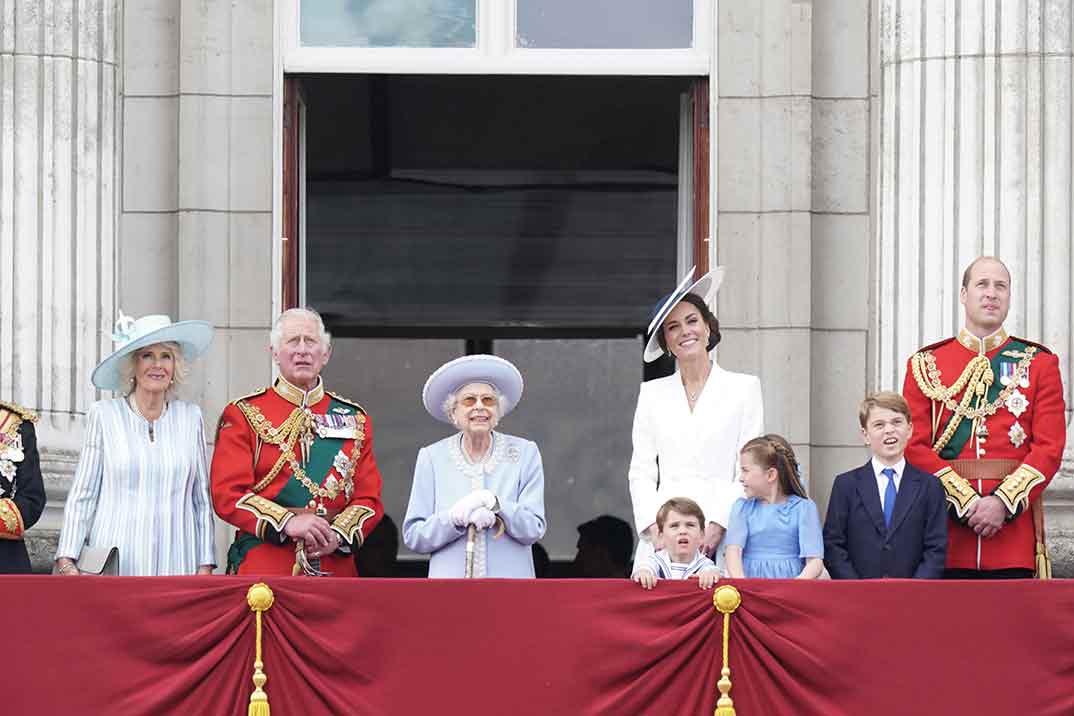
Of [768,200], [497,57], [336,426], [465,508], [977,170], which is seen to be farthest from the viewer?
[497,57]

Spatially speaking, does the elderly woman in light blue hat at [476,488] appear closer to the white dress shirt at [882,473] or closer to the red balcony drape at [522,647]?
the red balcony drape at [522,647]

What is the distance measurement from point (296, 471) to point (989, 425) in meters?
2.77

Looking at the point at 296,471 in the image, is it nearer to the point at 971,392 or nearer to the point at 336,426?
the point at 336,426

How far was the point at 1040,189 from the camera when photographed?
11.2 meters

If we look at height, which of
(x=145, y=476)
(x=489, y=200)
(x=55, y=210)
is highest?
(x=489, y=200)

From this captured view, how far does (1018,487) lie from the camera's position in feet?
30.3

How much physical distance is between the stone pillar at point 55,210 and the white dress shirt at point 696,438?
2.99m

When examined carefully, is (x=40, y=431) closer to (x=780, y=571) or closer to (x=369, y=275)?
(x=780, y=571)

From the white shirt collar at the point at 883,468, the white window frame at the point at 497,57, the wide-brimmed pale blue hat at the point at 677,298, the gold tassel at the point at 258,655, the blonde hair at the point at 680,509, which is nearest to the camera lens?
the gold tassel at the point at 258,655

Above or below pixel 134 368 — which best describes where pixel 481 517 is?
below

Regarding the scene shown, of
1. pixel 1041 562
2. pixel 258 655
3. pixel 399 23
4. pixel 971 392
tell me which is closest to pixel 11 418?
pixel 258 655

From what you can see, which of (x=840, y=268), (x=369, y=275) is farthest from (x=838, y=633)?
(x=369, y=275)

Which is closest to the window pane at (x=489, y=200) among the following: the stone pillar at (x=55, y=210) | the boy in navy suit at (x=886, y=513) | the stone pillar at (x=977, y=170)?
the stone pillar at (x=55, y=210)

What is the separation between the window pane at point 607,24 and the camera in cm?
1184
